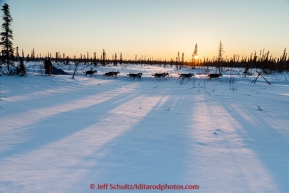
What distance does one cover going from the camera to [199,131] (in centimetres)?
396

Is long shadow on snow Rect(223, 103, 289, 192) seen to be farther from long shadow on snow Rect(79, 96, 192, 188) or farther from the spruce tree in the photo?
the spruce tree

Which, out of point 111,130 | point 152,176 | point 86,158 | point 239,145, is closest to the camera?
point 152,176

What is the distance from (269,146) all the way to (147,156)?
2238 millimetres

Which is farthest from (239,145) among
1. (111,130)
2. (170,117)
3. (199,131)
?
(111,130)

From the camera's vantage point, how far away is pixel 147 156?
2.79m

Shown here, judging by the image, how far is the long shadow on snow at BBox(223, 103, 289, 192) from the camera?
2404 millimetres

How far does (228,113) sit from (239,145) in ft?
8.51

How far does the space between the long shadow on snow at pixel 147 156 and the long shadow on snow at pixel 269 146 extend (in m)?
1.14

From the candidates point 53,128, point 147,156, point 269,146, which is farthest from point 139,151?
point 269,146

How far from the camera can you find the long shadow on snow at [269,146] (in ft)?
7.89

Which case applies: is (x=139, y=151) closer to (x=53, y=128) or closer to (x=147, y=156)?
(x=147, y=156)

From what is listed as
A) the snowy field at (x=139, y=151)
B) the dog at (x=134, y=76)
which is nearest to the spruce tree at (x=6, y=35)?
the dog at (x=134, y=76)

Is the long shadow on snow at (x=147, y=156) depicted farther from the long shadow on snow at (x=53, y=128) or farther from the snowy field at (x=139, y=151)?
the long shadow on snow at (x=53, y=128)

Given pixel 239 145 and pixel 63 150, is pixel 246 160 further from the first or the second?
pixel 63 150
